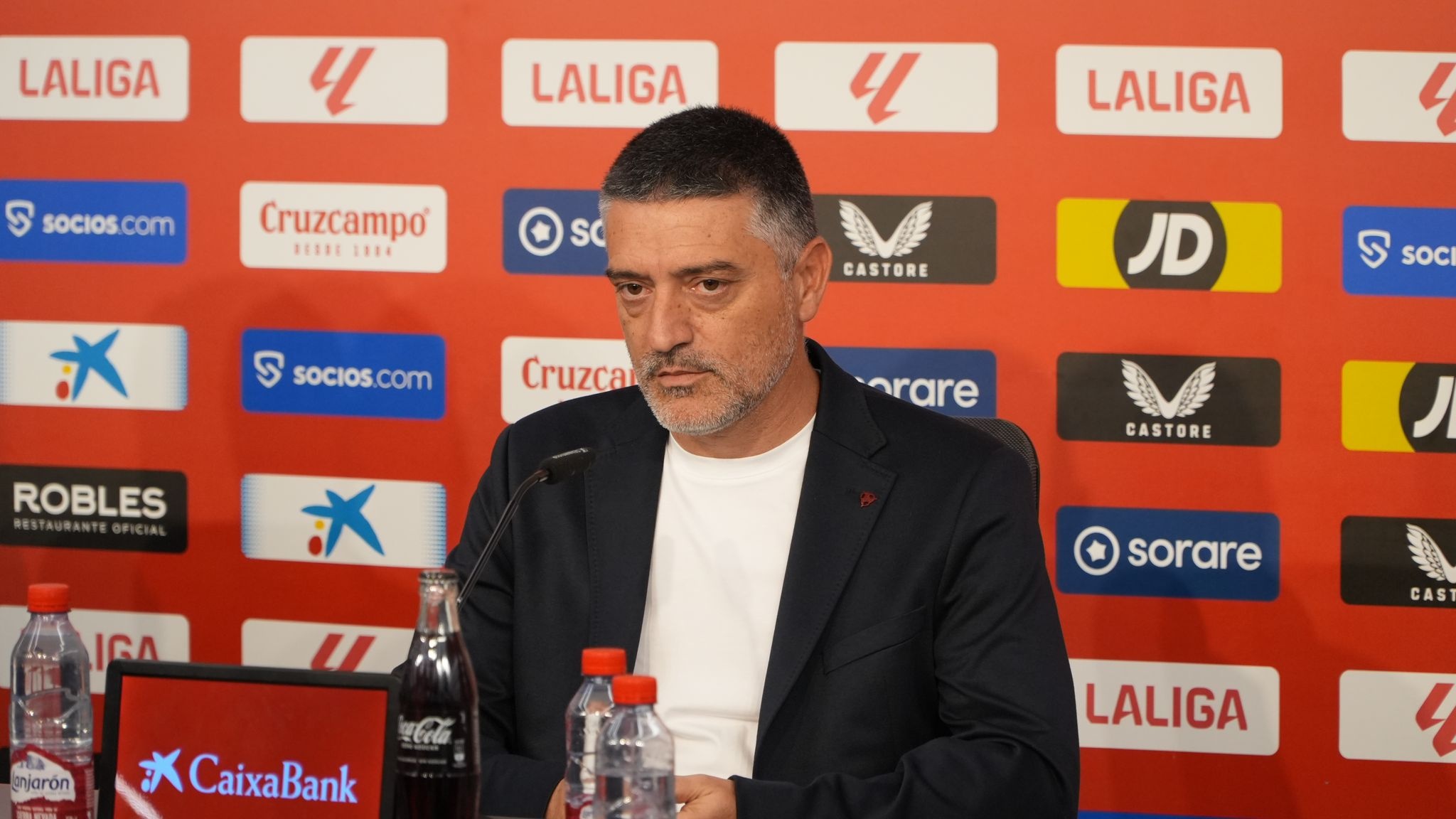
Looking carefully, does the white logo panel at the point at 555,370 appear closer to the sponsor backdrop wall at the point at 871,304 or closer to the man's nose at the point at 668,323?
the sponsor backdrop wall at the point at 871,304

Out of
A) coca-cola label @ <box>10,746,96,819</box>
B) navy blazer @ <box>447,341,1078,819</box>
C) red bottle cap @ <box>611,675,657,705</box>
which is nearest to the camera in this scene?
red bottle cap @ <box>611,675,657,705</box>

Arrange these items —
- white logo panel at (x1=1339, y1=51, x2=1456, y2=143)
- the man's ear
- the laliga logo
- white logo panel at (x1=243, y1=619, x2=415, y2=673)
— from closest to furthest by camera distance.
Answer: the man's ear, white logo panel at (x1=1339, y1=51, x2=1456, y2=143), white logo panel at (x1=243, y1=619, x2=415, y2=673), the laliga logo

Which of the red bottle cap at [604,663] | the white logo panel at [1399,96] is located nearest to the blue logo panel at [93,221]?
the red bottle cap at [604,663]

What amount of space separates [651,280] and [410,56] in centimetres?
144

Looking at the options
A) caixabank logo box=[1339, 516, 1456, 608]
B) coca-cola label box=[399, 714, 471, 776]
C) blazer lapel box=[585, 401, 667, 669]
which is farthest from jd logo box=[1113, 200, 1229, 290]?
coca-cola label box=[399, 714, 471, 776]

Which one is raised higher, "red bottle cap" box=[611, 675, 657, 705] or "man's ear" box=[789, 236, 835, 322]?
"man's ear" box=[789, 236, 835, 322]

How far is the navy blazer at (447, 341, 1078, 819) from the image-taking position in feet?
5.17

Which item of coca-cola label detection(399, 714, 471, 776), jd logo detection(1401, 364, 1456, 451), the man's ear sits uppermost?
the man's ear

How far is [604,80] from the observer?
288 centimetres

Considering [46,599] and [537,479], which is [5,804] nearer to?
[46,599]

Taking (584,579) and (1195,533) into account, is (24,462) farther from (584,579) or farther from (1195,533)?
(1195,533)

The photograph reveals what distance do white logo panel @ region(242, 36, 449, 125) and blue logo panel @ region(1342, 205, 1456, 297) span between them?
190 centimetres

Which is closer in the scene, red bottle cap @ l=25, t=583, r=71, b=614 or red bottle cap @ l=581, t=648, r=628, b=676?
red bottle cap @ l=581, t=648, r=628, b=676

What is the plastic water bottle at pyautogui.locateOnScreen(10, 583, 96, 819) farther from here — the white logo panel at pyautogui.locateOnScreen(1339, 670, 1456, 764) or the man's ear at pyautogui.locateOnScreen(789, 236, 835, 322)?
the white logo panel at pyautogui.locateOnScreen(1339, 670, 1456, 764)
